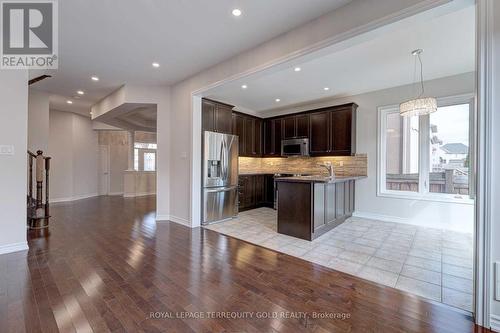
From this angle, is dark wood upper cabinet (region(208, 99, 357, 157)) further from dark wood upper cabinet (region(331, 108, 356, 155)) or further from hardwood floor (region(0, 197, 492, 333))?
hardwood floor (region(0, 197, 492, 333))

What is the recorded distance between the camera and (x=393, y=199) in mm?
4816

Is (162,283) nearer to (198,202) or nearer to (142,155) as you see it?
(198,202)

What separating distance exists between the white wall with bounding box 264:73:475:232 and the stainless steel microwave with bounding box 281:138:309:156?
3.84ft

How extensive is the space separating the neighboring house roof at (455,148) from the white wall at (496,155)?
3519mm

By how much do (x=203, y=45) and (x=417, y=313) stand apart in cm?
384

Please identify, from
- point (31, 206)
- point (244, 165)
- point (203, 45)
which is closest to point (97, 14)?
point (203, 45)

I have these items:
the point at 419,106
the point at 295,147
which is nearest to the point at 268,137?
the point at 295,147

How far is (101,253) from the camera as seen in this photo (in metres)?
2.95

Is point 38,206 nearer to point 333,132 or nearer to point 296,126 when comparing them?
point 296,126

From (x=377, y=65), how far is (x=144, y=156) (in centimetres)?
867

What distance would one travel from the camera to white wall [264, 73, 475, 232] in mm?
4129

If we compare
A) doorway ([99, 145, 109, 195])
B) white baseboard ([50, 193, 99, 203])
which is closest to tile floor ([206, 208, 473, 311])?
white baseboard ([50, 193, 99, 203])

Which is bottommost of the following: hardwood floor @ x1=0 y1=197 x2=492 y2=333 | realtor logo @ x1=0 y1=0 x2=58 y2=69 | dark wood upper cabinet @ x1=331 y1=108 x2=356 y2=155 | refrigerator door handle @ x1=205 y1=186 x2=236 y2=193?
hardwood floor @ x1=0 y1=197 x2=492 y2=333

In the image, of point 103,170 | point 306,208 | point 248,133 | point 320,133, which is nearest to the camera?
point 306,208
